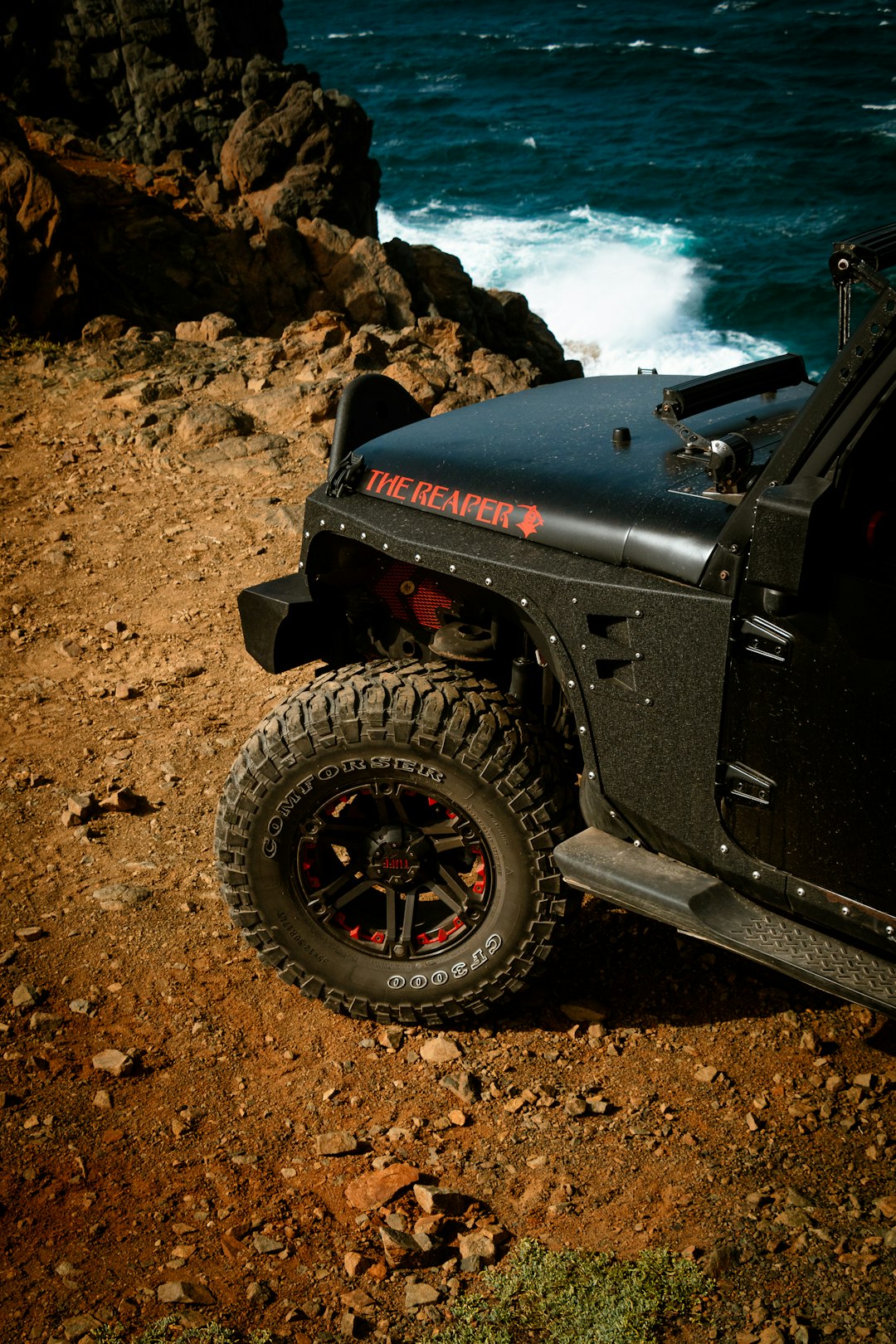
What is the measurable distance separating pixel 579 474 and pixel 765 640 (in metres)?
0.71

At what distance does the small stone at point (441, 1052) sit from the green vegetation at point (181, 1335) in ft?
3.09

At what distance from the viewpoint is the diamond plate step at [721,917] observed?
2.74 metres

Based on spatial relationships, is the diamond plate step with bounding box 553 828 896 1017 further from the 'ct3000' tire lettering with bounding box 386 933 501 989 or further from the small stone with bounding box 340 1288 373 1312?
the small stone with bounding box 340 1288 373 1312

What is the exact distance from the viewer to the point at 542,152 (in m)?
42.3

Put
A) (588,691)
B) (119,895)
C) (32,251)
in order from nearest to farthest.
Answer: (588,691) < (119,895) < (32,251)

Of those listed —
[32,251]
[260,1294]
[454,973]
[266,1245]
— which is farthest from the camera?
[32,251]

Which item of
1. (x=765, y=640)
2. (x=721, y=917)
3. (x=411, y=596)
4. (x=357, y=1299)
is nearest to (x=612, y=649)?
(x=765, y=640)

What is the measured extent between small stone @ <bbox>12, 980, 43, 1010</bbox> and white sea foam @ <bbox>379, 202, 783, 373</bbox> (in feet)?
83.0

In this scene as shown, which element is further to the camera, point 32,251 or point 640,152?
point 640,152

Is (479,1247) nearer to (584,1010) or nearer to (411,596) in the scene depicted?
(584,1010)

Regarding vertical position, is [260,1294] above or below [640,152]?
above

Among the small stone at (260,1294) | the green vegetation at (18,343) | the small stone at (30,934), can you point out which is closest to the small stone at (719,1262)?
the small stone at (260,1294)

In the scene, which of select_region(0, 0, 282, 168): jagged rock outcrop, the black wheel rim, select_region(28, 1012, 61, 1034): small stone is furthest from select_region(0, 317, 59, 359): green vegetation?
select_region(0, 0, 282, 168): jagged rock outcrop

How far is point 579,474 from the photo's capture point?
10.0 ft
